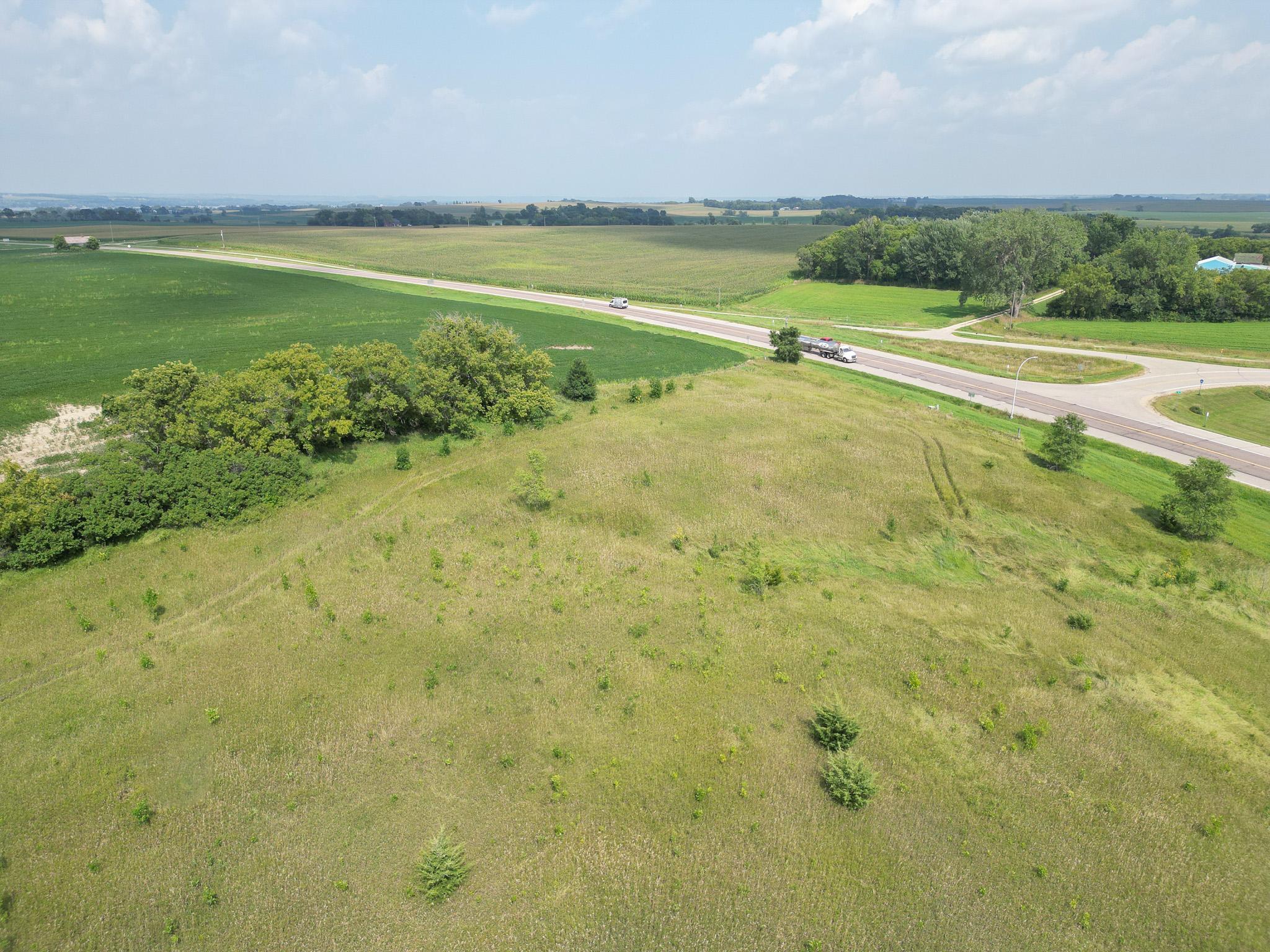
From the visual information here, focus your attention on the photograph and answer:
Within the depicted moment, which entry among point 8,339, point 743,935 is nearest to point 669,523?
point 743,935

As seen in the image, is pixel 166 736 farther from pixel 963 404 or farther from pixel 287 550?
pixel 963 404

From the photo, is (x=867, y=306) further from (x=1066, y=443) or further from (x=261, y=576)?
(x=261, y=576)

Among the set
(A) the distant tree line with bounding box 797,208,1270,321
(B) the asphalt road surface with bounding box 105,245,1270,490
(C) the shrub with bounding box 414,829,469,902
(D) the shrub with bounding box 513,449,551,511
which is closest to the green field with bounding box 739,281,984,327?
(A) the distant tree line with bounding box 797,208,1270,321

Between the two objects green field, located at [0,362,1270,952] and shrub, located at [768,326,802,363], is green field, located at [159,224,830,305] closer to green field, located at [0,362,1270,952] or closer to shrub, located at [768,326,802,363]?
shrub, located at [768,326,802,363]

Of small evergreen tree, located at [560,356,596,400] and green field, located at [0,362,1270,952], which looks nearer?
green field, located at [0,362,1270,952]

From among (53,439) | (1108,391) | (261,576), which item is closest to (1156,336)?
(1108,391)

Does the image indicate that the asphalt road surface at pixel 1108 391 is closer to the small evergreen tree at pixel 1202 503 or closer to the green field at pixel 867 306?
the small evergreen tree at pixel 1202 503

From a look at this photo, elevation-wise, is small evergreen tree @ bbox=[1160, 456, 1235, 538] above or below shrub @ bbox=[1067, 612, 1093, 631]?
above

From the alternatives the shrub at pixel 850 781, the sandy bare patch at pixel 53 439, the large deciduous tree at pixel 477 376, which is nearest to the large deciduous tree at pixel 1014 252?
the large deciduous tree at pixel 477 376
